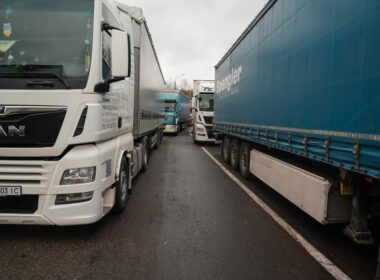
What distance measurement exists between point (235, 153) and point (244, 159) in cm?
120

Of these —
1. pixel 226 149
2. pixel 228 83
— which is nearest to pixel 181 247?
pixel 228 83

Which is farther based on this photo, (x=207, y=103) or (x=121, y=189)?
(x=207, y=103)

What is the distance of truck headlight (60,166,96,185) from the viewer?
13.5 ft

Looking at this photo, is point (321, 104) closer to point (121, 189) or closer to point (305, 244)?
point (305, 244)

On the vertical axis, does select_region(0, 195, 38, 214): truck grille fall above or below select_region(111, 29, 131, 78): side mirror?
below

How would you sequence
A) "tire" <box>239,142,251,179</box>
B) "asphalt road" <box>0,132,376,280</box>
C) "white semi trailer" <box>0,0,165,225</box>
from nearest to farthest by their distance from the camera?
"asphalt road" <box>0,132,376,280</box>
"white semi trailer" <box>0,0,165,225</box>
"tire" <box>239,142,251,179</box>

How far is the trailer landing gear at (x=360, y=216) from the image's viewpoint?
3879mm

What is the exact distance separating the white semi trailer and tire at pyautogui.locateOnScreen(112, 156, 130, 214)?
945 mm

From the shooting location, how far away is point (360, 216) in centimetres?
393

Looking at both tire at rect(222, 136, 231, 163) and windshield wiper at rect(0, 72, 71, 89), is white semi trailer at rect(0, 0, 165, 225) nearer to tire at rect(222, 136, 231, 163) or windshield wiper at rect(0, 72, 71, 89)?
windshield wiper at rect(0, 72, 71, 89)

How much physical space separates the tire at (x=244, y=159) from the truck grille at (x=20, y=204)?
577cm

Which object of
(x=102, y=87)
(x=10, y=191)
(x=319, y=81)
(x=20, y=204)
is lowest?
(x=20, y=204)

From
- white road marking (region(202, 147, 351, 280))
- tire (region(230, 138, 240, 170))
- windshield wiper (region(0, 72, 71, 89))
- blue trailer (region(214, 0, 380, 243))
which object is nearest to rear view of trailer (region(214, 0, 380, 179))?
blue trailer (region(214, 0, 380, 243))

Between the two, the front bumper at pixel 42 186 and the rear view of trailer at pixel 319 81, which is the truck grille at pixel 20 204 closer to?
the front bumper at pixel 42 186
